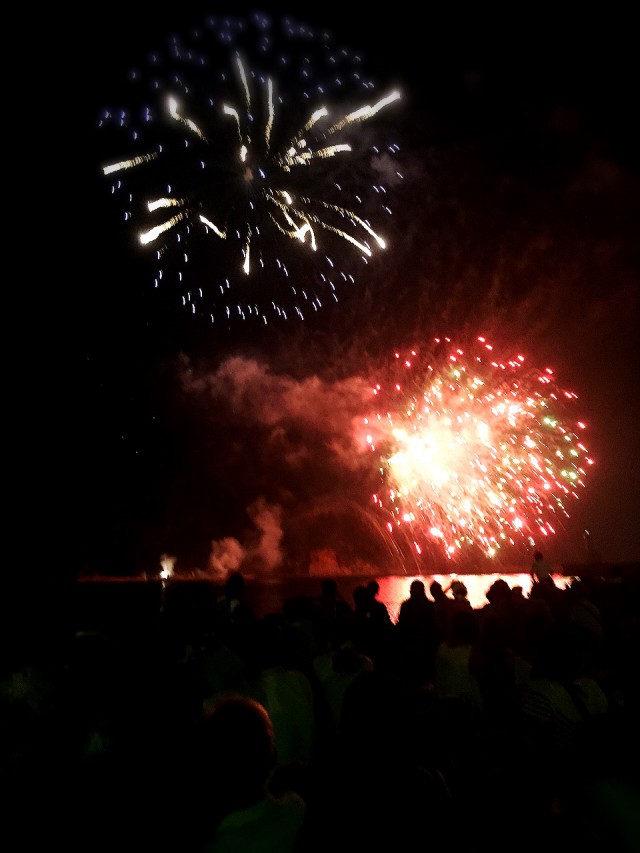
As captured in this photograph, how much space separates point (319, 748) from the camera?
3420 mm

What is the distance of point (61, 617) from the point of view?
8141 mm

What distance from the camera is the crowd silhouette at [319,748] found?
190 cm

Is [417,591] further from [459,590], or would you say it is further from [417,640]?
[417,640]

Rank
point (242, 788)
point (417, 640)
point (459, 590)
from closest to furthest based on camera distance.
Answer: point (242, 788) → point (417, 640) → point (459, 590)

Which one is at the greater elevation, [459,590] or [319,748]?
[459,590]

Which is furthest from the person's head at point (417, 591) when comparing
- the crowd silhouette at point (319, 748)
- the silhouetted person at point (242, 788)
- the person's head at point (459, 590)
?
the silhouetted person at point (242, 788)

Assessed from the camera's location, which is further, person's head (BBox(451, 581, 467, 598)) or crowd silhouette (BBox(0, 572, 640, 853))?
person's head (BBox(451, 581, 467, 598))

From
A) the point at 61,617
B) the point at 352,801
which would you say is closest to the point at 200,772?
the point at 352,801

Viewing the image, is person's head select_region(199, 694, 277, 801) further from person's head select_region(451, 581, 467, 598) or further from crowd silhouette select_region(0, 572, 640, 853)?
person's head select_region(451, 581, 467, 598)

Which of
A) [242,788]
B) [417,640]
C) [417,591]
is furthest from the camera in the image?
[417,591]

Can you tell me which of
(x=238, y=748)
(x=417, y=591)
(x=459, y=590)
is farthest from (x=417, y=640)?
(x=459, y=590)

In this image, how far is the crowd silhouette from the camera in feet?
6.23

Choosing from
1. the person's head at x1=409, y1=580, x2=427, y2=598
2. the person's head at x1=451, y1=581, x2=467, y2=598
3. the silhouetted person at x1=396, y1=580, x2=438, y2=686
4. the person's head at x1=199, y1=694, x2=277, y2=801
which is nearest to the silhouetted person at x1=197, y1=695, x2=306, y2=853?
the person's head at x1=199, y1=694, x2=277, y2=801

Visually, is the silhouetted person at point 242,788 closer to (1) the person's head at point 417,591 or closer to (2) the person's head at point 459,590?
(1) the person's head at point 417,591
